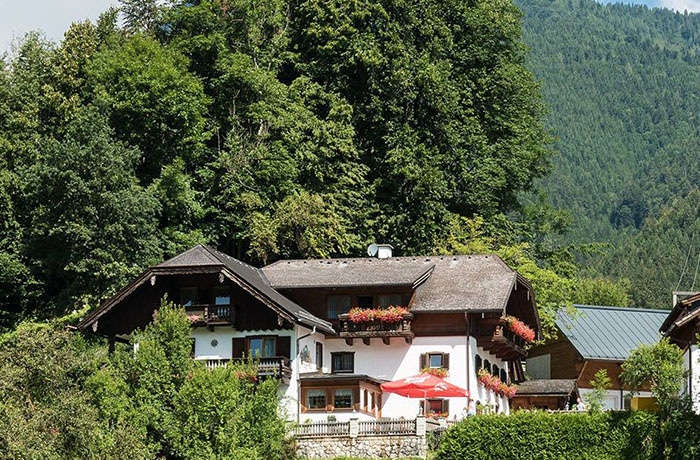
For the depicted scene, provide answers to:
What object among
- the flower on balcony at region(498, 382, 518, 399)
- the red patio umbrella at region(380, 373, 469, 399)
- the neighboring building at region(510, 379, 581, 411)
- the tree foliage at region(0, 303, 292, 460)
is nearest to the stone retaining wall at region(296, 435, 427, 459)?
the tree foliage at region(0, 303, 292, 460)

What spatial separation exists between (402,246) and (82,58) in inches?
756

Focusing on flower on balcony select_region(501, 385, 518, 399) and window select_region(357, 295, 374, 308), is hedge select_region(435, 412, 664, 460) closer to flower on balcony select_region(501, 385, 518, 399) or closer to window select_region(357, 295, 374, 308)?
window select_region(357, 295, 374, 308)

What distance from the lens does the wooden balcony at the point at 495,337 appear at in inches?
2191

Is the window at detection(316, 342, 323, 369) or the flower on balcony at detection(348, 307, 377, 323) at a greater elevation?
the flower on balcony at detection(348, 307, 377, 323)

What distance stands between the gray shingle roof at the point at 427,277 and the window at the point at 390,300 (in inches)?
29.1

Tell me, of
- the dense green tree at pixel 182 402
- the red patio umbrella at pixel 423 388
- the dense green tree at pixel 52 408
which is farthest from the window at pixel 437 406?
the dense green tree at pixel 52 408

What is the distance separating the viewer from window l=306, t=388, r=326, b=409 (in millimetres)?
51906

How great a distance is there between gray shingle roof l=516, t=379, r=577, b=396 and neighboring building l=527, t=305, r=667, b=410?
2831mm

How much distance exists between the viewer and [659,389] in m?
40.0

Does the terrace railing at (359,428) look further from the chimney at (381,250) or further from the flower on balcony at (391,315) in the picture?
the chimney at (381,250)

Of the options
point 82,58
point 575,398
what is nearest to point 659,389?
point 575,398

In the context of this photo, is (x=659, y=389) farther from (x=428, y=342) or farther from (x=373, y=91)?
(x=373, y=91)

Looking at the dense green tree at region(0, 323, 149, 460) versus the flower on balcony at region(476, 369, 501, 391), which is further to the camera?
the flower on balcony at region(476, 369, 501, 391)

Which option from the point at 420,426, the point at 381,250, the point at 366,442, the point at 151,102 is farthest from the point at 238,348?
the point at 151,102
